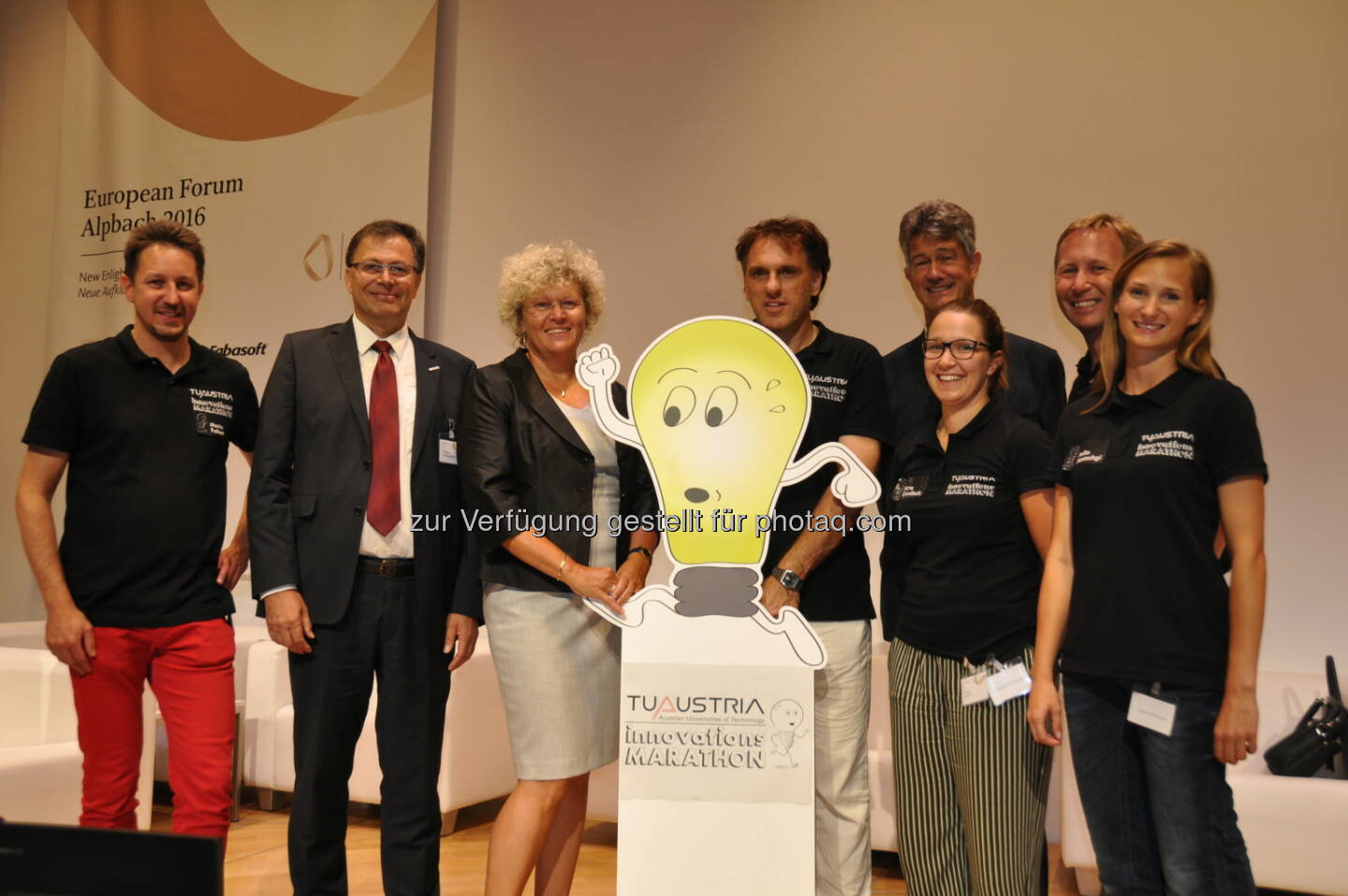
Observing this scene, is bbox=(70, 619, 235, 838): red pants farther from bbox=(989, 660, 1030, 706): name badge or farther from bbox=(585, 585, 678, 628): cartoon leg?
bbox=(989, 660, 1030, 706): name badge

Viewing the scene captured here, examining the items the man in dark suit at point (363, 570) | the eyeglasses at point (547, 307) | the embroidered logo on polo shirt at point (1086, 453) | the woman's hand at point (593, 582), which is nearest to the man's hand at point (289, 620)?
the man in dark suit at point (363, 570)

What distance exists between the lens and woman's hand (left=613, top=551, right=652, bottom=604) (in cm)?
237


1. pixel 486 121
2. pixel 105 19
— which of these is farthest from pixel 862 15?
pixel 105 19

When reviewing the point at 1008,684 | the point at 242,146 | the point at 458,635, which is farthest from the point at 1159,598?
the point at 242,146

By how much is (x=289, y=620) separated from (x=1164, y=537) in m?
1.84

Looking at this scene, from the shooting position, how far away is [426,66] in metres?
5.01

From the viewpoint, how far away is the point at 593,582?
2.35 metres

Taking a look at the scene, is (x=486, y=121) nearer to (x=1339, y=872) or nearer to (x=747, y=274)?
(x=747, y=274)

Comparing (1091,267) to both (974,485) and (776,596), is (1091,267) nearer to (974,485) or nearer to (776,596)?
(974,485)

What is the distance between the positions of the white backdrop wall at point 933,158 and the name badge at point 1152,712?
2323 millimetres

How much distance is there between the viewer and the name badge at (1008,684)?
84.5 inches

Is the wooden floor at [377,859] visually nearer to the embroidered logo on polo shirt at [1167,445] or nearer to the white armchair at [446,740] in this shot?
the white armchair at [446,740]

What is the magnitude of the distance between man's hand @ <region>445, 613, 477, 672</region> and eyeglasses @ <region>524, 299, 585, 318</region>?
0.74 metres

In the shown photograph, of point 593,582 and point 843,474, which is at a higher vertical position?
point 843,474
